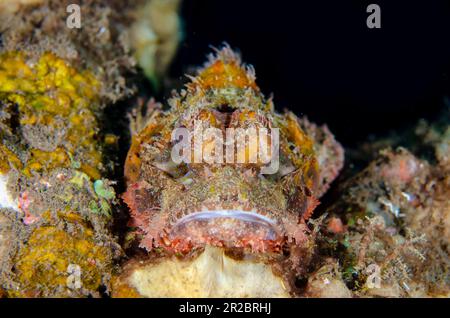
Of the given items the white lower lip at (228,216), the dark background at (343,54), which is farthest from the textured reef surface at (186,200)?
the dark background at (343,54)

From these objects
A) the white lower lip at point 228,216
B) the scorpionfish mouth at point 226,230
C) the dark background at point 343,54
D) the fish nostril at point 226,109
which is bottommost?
the scorpionfish mouth at point 226,230

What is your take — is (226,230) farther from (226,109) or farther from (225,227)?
(226,109)

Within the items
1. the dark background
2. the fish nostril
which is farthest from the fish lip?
the dark background

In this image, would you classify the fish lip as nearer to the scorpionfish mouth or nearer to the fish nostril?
the scorpionfish mouth

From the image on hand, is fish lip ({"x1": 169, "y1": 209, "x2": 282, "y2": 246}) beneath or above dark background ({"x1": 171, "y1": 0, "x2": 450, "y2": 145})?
beneath

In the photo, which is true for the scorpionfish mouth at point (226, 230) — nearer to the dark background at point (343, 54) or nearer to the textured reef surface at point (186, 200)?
the textured reef surface at point (186, 200)

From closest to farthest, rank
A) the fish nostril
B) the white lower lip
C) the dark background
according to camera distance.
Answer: the white lower lip → the fish nostril → the dark background

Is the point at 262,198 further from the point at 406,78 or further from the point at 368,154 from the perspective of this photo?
the point at 406,78
